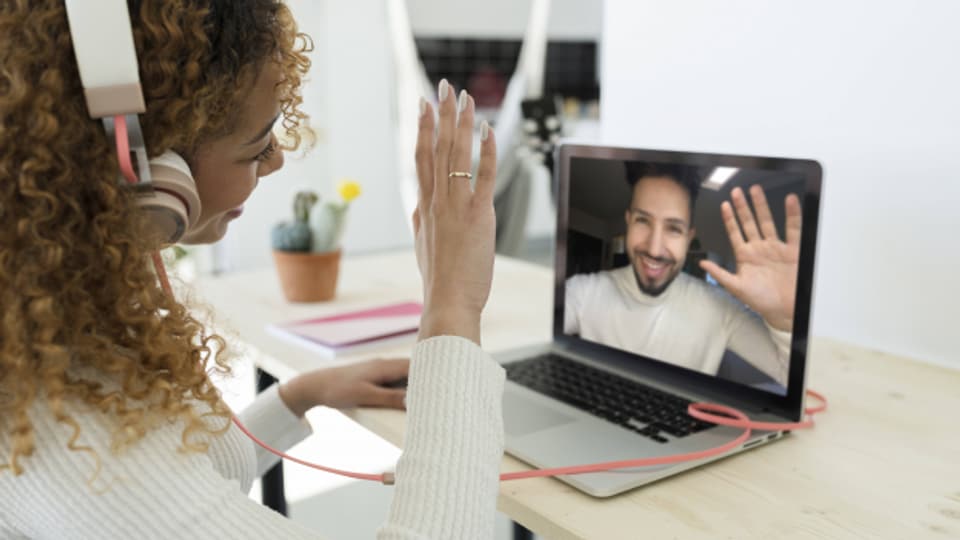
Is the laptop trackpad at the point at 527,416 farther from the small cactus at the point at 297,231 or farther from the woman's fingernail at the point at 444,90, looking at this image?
the small cactus at the point at 297,231

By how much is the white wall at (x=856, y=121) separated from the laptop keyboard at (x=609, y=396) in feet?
1.41

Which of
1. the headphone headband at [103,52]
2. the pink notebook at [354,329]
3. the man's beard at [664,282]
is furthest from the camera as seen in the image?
the pink notebook at [354,329]

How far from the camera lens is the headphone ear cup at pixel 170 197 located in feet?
2.10

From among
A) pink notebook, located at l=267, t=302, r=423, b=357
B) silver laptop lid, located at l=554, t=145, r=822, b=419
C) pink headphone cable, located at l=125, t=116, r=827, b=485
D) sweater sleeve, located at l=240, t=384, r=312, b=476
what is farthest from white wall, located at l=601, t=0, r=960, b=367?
sweater sleeve, located at l=240, t=384, r=312, b=476

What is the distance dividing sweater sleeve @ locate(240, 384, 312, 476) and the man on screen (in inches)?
15.5

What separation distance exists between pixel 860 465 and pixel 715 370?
0.19 m

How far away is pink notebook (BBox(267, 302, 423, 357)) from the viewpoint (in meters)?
1.25

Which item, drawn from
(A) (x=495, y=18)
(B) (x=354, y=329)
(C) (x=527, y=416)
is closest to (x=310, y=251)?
(B) (x=354, y=329)

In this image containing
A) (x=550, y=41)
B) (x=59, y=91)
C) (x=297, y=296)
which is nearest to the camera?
(x=59, y=91)

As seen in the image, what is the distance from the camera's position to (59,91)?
587 millimetres

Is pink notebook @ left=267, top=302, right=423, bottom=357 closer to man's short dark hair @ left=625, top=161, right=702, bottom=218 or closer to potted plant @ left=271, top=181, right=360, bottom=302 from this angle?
potted plant @ left=271, top=181, right=360, bottom=302

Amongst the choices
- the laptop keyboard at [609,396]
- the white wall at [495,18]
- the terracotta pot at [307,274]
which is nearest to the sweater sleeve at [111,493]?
the laptop keyboard at [609,396]

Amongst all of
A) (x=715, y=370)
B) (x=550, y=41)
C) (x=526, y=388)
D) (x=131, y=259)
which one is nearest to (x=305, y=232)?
(x=526, y=388)

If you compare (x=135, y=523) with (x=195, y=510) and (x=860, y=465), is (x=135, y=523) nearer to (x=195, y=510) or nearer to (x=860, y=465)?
(x=195, y=510)
